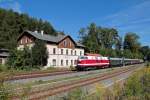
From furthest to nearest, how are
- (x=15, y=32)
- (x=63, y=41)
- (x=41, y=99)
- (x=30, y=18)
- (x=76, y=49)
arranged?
1. (x=30, y=18)
2. (x=15, y=32)
3. (x=76, y=49)
4. (x=63, y=41)
5. (x=41, y=99)

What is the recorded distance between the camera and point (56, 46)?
7294cm

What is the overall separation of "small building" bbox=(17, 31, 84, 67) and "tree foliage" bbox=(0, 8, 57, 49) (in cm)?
1874

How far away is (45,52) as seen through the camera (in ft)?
204

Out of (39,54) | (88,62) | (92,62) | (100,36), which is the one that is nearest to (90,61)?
(88,62)

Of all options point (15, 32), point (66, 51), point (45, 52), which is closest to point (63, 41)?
point (66, 51)

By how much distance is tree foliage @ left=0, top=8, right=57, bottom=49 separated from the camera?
3851 inches

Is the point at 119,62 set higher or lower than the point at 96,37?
lower

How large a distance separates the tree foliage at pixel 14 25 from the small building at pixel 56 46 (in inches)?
738

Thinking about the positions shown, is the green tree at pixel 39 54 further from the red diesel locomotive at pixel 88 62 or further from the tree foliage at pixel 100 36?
the tree foliage at pixel 100 36

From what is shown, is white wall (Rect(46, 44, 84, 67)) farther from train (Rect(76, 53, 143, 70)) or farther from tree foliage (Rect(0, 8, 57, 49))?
tree foliage (Rect(0, 8, 57, 49))

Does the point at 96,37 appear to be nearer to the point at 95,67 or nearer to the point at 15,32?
the point at 15,32

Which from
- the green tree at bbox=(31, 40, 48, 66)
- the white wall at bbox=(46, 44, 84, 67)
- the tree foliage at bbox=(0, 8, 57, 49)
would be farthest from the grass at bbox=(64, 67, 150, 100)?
the tree foliage at bbox=(0, 8, 57, 49)

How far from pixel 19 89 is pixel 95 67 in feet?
171

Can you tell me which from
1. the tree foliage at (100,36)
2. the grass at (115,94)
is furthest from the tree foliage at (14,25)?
the grass at (115,94)
